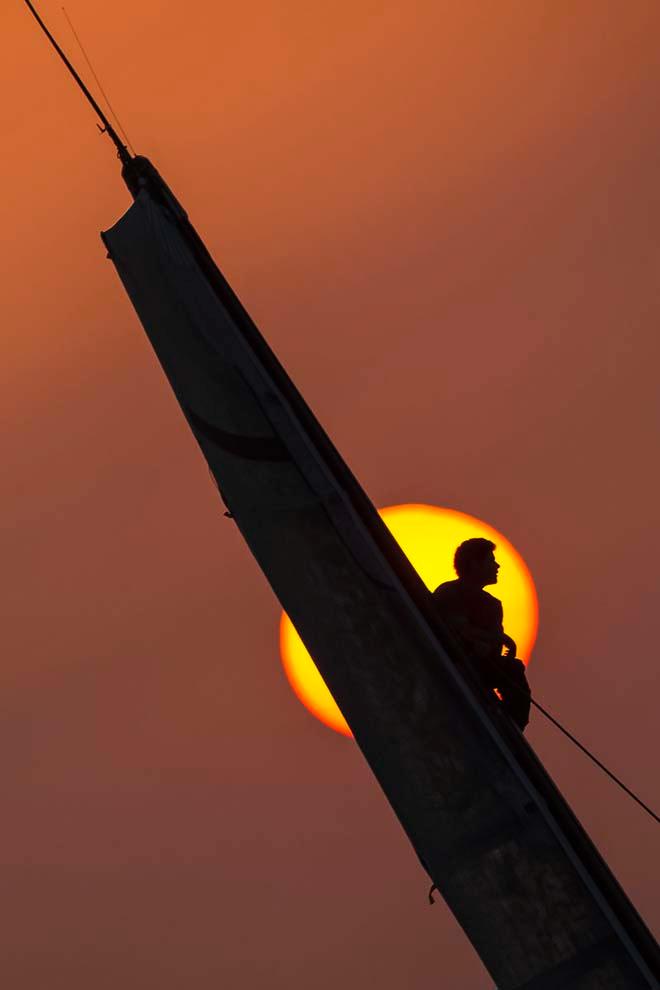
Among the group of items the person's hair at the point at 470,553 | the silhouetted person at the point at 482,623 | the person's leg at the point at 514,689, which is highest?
the person's hair at the point at 470,553

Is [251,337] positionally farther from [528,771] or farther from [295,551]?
[528,771]

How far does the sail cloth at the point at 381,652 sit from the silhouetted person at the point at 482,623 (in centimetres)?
56

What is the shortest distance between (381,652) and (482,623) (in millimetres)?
1324

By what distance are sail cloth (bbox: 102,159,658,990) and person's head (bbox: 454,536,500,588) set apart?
1.84 feet

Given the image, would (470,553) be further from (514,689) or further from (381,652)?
(514,689)

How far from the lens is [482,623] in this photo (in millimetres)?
16953

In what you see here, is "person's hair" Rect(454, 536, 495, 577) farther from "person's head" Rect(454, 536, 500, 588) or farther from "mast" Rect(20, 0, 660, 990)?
"mast" Rect(20, 0, 660, 990)

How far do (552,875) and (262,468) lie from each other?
505 cm

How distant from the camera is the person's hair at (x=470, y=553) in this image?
16.4 meters

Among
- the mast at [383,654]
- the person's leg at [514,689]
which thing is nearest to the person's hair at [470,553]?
the mast at [383,654]

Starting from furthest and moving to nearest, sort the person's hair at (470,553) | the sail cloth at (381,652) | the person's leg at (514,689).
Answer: the person's leg at (514,689), the person's hair at (470,553), the sail cloth at (381,652)

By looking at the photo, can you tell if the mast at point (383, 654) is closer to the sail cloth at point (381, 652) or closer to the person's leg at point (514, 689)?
the sail cloth at point (381, 652)

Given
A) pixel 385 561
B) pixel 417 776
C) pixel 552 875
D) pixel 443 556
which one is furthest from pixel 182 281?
pixel 443 556

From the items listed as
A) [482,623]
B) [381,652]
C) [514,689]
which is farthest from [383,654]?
[514,689]
